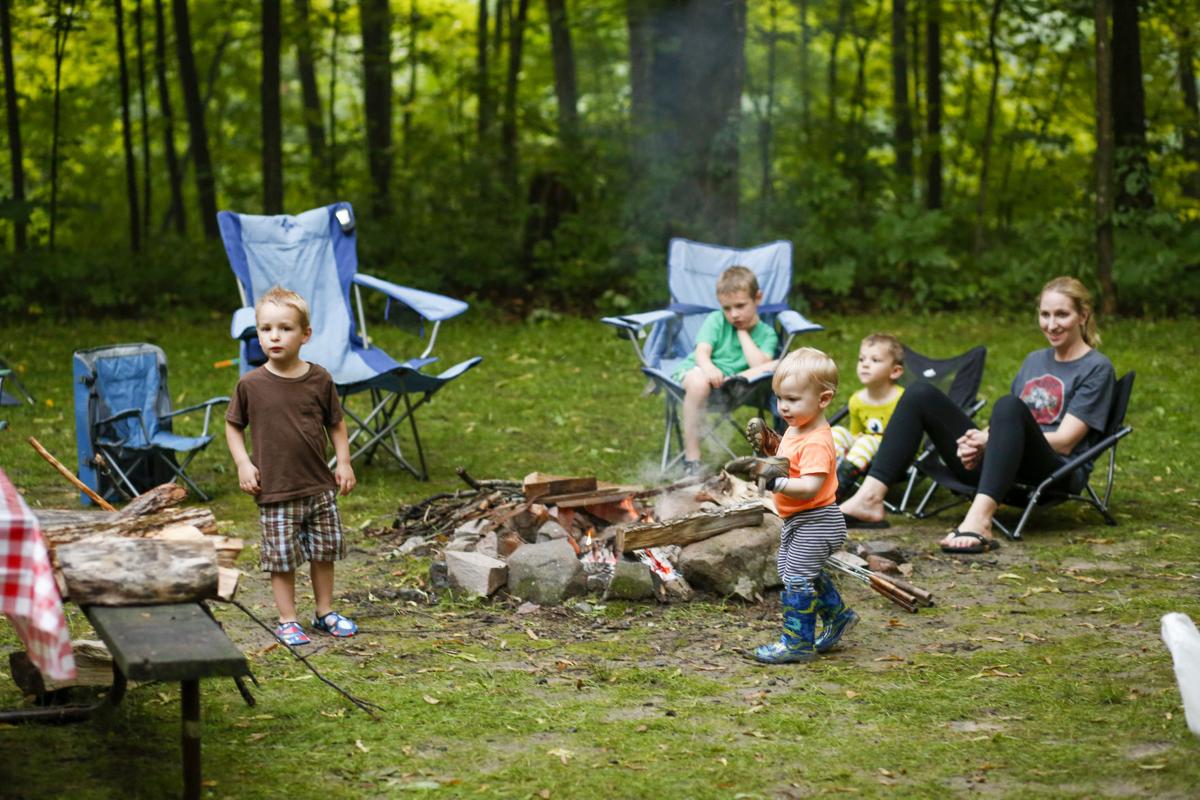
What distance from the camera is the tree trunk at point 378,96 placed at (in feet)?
38.9

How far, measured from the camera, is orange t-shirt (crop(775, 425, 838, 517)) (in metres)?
3.39

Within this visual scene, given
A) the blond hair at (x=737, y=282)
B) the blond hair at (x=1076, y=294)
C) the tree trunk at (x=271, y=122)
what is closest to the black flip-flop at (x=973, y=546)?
the blond hair at (x=1076, y=294)

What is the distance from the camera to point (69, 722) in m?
2.85

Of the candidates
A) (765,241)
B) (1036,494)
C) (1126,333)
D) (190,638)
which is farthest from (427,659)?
(765,241)

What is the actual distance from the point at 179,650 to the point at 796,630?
5.67 ft

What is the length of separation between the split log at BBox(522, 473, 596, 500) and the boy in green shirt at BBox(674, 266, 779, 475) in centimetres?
99

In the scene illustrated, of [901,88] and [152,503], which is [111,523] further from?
[901,88]

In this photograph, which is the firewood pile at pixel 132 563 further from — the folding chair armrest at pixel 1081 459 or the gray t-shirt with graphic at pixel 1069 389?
the gray t-shirt with graphic at pixel 1069 389

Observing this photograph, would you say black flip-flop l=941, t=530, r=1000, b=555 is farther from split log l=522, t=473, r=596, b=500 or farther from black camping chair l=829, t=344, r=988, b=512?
split log l=522, t=473, r=596, b=500

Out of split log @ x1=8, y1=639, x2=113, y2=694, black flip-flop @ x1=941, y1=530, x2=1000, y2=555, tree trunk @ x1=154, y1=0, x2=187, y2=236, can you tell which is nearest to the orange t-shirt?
black flip-flop @ x1=941, y1=530, x2=1000, y2=555

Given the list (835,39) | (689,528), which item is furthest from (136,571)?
(835,39)

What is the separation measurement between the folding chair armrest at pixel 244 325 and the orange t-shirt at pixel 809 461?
2.51m

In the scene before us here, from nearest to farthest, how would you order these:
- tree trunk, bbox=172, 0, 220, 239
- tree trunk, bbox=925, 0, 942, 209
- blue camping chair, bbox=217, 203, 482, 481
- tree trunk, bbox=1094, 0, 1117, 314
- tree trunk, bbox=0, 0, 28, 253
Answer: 1. blue camping chair, bbox=217, 203, 482, 481
2. tree trunk, bbox=1094, 0, 1117, 314
3. tree trunk, bbox=0, 0, 28, 253
4. tree trunk, bbox=172, 0, 220, 239
5. tree trunk, bbox=925, 0, 942, 209

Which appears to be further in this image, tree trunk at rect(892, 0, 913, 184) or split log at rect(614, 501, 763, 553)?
tree trunk at rect(892, 0, 913, 184)
